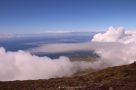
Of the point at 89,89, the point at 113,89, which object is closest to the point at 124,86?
the point at 113,89

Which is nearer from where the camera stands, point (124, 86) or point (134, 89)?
point (134, 89)

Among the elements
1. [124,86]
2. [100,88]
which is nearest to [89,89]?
[100,88]

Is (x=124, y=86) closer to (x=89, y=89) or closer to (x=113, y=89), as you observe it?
(x=113, y=89)

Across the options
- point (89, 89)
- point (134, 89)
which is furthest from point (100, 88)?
point (134, 89)

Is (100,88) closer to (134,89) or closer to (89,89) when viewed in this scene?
(89,89)

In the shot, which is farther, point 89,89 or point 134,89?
point 89,89

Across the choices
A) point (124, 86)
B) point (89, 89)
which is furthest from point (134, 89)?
point (89, 89)
